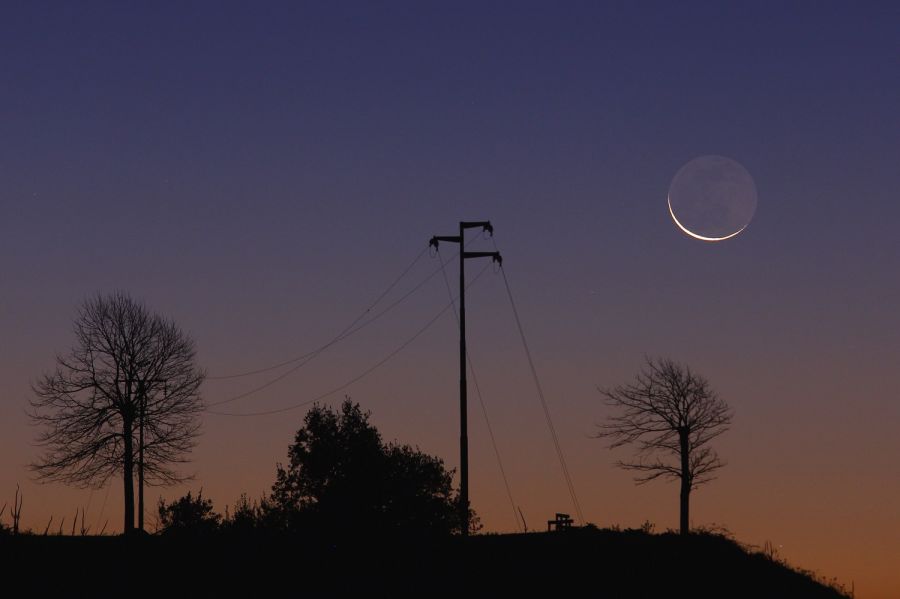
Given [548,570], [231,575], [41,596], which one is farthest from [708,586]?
[41,596]

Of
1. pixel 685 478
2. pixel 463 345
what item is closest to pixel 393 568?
pixel 463 345

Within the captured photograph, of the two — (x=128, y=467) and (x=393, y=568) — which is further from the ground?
(x=128, y=467)

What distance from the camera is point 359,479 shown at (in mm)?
72125

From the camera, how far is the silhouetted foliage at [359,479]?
71875 mm

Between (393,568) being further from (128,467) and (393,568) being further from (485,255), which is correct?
(128,467)

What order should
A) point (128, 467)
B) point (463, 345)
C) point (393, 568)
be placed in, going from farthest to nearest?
point (128, 467) → point (463, 345) → point (393, 568)

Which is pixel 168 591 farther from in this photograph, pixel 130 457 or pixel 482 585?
pixel 130 457

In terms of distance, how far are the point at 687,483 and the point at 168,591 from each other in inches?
1478

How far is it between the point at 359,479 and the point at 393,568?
3888 centimetres

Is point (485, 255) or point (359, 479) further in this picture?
point (359, 479)

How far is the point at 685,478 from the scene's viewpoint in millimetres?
60406

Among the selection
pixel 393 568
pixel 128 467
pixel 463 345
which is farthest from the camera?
pixel 128 467

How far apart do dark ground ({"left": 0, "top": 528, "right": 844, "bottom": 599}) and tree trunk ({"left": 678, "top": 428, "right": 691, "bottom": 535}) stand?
14810mm

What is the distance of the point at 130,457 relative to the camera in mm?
61438
